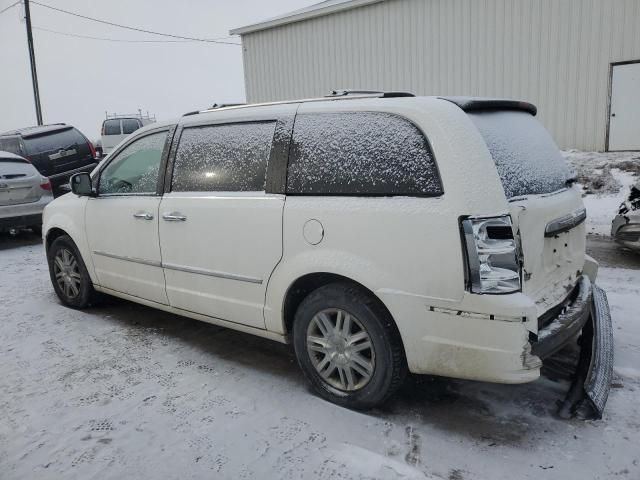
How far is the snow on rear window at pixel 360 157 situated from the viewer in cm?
271

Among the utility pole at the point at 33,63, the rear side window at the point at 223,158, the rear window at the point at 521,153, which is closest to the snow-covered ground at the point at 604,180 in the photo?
the rear window at the point at 521,153

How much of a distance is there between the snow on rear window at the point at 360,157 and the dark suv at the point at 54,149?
8766 mm

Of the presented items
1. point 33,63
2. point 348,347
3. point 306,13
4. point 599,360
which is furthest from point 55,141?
point 33,63

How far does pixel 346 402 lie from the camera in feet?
9.99

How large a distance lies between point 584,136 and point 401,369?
11.7 meters

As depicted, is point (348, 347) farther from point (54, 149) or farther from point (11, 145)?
point (11, 145)

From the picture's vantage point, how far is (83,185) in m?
4.55

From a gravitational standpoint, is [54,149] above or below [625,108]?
below

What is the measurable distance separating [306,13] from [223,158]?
537 inches

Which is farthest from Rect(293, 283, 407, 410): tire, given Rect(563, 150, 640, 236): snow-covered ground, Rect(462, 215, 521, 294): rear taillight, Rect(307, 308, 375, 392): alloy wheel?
Rect(563, 150, 640, 236): snow-covered ground

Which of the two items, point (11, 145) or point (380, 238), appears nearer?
point (380, 238)

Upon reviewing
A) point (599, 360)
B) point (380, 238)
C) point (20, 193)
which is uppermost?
point (380, 238)

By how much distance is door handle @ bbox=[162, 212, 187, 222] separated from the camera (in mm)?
3726

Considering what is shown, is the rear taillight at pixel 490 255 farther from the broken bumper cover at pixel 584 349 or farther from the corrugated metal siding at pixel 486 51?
the corrugated metal siding at pixel 486 51
